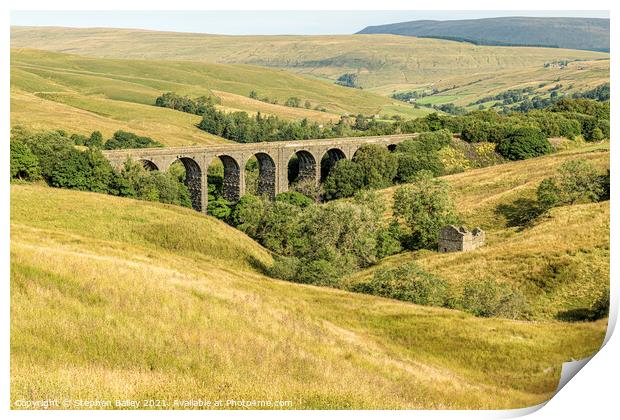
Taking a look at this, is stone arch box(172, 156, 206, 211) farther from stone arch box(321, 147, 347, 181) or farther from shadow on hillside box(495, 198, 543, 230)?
shadow on hillside box(495, 198, 543, 230)

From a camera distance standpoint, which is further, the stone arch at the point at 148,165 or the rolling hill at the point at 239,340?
the stone arch at the point at 148,165

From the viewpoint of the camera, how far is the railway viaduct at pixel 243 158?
74688 mm

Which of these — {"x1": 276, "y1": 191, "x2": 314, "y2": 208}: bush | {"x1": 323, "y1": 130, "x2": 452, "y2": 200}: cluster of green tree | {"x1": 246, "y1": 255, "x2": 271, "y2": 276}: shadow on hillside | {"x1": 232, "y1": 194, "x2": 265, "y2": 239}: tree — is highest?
{"x1": 246, "y1": 255, "x2": 271, "y2": 276}: shadow on hillside

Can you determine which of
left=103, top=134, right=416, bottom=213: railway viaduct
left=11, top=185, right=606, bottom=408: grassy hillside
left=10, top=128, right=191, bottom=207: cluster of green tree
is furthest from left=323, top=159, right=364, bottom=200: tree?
left=11, top=185, right=606, bottom=408: grassy hillside

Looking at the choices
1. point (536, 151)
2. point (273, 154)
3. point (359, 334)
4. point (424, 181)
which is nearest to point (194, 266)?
point (359, 334)

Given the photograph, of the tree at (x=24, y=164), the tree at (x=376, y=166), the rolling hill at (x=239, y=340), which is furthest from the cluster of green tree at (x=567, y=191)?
the tree at (x=24, y=164)

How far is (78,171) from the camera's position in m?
58.2

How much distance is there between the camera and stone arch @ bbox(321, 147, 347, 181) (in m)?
96.7

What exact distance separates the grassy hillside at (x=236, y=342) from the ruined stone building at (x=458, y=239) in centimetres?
2320

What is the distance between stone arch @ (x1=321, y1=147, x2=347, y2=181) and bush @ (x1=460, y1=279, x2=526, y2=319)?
64846 mm

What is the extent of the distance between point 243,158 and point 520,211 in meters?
36.4

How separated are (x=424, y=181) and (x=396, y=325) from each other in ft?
116

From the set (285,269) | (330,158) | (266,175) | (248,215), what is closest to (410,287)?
(285,269)

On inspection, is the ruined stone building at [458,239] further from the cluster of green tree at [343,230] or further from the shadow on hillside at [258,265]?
the shadow on hillside at [258,265]
